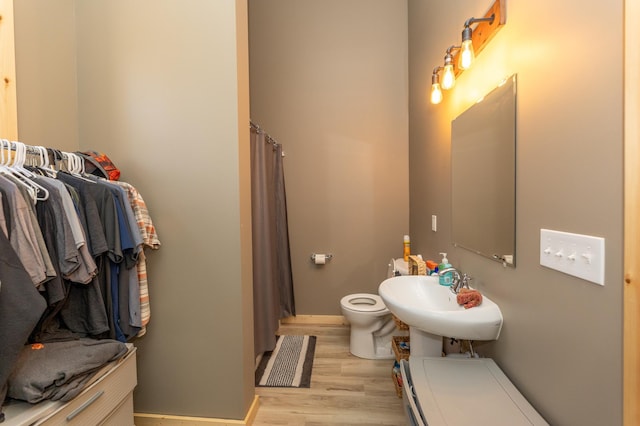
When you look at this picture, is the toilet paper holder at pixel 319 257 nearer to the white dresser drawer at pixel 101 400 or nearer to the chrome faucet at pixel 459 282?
the chrome faucet at pixel 459 282

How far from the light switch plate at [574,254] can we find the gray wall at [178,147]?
132 centimetres

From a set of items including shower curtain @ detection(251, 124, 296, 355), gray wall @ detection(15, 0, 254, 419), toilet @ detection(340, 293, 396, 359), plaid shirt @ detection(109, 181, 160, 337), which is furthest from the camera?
toilet @ detection(340, 293, 396, 359)

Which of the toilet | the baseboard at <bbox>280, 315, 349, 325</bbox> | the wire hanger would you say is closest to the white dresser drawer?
the wire hanger

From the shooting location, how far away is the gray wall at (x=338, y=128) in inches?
116

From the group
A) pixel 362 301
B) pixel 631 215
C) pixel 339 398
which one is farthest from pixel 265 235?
pixel 631 215

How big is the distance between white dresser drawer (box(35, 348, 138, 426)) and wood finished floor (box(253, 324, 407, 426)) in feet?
2.51

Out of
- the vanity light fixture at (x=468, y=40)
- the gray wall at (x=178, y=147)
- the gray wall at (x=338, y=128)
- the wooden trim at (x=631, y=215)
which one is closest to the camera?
the wooden trim at (x=631, y=215)

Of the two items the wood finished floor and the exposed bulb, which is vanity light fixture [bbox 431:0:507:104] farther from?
the wood finished floor

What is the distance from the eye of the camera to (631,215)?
26.2 inches

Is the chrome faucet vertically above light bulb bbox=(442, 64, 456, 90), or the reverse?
light bulb bbox=(442, 64, 456, 90)

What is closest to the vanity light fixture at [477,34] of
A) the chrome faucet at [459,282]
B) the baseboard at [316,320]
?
the chrome faucet at [459,282]

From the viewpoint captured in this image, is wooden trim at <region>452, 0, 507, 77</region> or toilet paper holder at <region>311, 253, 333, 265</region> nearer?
wooden trim at <region>452, 0, 507, 77</region>

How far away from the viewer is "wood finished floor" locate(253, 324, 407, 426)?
1.72 m

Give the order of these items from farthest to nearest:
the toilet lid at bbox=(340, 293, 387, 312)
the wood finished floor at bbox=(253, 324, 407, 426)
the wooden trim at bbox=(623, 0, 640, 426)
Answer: the toilet lid at bbox=(340, 293, 387, 312) → the wood finished floor at bbox=(253, 324, 407, 426) → the wooden trim at bbox=(623, 0, 640, 426)
